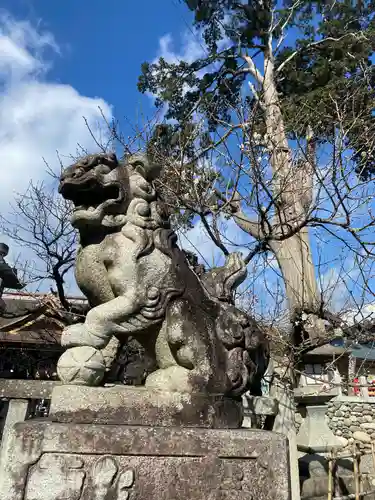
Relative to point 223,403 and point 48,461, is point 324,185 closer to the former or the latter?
point 223,403

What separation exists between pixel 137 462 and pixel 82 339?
682 mm

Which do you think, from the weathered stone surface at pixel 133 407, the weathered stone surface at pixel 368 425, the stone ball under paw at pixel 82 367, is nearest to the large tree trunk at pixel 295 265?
the weathered stone surface at pixel 133 407

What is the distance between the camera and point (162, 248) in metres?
2.55

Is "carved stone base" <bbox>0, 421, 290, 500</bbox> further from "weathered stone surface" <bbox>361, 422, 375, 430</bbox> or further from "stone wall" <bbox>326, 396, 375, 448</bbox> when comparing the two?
"stone wall" <bbox>326, 396, 375, 448</bbox>

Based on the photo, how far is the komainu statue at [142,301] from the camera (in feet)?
7.50

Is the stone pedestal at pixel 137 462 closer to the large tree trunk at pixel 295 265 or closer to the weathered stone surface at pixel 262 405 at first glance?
the weathered stone surface at pixel 262 405

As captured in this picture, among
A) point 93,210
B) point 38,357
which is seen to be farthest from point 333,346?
point 38,357

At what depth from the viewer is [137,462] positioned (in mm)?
1979

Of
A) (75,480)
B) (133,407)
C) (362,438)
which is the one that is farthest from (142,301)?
(362,438)

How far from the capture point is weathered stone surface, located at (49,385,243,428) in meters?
2.06

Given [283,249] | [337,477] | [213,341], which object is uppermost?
[283,249]

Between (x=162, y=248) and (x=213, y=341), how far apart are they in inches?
25.0

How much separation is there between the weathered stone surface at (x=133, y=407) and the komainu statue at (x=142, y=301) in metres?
0.07

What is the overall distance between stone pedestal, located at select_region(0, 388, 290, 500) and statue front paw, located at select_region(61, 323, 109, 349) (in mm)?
254
